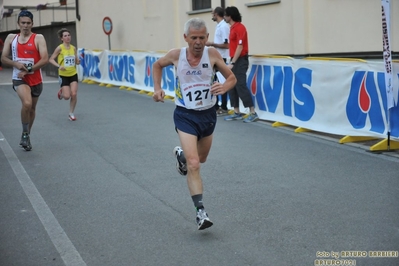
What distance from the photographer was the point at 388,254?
536cm

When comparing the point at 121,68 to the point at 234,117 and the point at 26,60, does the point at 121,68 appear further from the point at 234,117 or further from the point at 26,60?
the point at 26,60

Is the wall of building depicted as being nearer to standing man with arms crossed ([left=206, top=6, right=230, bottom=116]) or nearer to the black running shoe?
standing man with arms crossed ([left=206, top=6, right=230, bottom=116])

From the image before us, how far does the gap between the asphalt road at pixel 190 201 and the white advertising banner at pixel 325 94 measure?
0.37 m

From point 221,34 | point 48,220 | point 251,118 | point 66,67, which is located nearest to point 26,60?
point 66,67

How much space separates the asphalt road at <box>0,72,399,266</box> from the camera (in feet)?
18.3

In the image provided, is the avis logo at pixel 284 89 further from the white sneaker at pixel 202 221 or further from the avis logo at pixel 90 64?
the avis logo at pixel 90 64

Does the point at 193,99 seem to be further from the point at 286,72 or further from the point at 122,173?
the point at 286,72

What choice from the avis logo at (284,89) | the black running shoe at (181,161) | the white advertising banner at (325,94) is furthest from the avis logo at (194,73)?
the avis logo at (284,89)

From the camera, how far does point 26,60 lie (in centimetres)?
1048

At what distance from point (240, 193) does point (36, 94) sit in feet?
14.3

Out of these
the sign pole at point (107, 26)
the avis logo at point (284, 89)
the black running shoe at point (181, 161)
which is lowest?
the black running shoe at point (181, 161)

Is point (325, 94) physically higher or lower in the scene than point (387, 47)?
lower

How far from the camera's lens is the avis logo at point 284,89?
12.0 m

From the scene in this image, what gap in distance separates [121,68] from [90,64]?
133 inches
